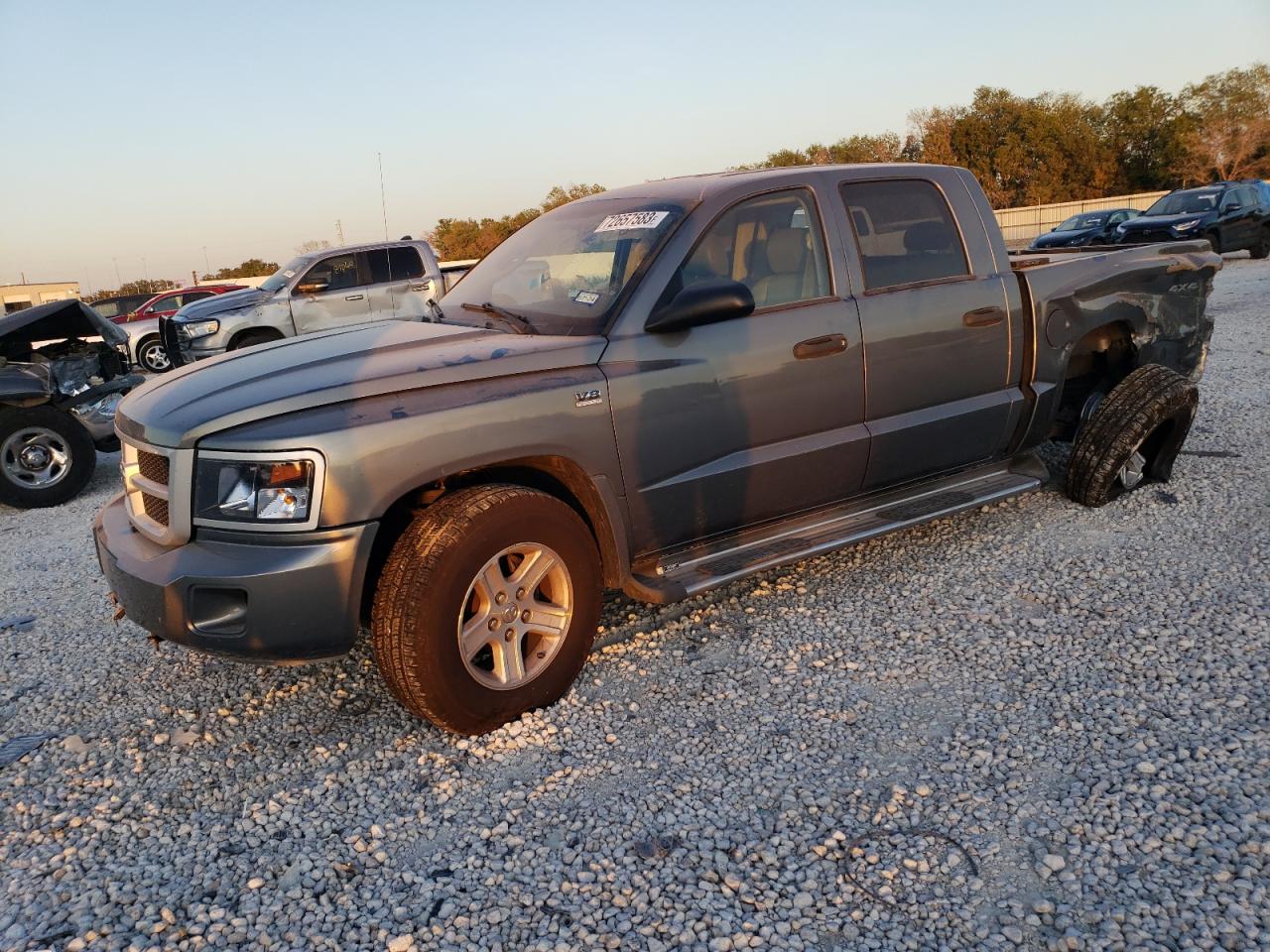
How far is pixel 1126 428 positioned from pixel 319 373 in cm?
403

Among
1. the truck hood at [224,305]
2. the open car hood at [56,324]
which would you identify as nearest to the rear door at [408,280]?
the truck hood at [224,305]

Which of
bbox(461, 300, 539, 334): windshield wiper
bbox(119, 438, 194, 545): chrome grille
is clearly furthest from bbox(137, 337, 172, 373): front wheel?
bbox(119, 438, 194, 545): chrome grille

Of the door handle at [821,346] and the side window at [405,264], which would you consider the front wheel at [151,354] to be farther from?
the door handle at [821,346]

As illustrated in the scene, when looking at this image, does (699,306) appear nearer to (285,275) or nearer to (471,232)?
(285,275)

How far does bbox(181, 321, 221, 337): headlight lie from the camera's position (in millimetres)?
12148

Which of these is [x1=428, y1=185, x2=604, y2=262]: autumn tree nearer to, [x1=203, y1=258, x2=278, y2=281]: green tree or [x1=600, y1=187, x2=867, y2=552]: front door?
[x1=203, y1=258, x2=278, y2=281]: green tree

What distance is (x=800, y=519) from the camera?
4020mm

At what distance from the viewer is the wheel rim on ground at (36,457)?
22.9 feet

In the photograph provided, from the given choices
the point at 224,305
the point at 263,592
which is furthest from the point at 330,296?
the point at 263,592

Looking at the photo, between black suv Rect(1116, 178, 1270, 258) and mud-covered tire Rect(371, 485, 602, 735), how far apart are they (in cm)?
1905

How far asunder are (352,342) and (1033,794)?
2.81 meters

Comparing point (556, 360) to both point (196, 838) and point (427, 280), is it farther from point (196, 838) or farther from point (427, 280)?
point (427, 280)

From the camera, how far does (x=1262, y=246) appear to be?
19.7 metres

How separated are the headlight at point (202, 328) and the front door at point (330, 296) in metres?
0.97
